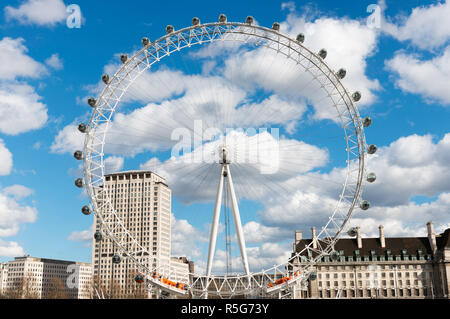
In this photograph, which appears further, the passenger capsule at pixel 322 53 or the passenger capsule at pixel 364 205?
the passenger capsule at pixel 322 53

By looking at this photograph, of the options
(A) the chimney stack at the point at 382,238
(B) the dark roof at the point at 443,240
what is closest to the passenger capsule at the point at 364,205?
(B) the dark roof at the point at 443,240

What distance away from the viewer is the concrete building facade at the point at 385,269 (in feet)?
365

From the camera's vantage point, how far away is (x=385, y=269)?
113500 mm

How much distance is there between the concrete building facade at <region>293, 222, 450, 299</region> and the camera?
111m

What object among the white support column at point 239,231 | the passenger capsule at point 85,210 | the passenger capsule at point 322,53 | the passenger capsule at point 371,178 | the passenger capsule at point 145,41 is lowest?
the white support column at point 239,231

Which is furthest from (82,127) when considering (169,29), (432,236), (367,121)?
(432,236)

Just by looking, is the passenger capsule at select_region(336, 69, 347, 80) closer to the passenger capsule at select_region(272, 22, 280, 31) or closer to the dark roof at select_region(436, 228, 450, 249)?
the passenger capsule at select_region(272, 22, 280, 31)

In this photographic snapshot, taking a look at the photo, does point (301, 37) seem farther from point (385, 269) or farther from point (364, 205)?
point (385, 269)

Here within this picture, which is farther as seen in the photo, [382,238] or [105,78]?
[382,238]

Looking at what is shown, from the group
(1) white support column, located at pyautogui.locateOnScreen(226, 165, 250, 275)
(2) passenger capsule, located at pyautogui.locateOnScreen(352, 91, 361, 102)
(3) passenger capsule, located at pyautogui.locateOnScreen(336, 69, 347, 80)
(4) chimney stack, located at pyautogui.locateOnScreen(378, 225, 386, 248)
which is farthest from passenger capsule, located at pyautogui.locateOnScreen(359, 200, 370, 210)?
(4) chimney stack, located at pyautogui.locateOnScreen(378, 225, 386, 248)

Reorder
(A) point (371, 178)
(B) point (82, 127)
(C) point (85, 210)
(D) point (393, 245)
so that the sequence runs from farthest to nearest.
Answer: (D) point (393, 245) → (B) point (82, 127) → (C) point (85, 210) → (A) point (371, 178)

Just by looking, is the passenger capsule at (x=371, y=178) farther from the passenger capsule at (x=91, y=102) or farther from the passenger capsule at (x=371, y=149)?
the passenger capsule at (x=91, y=102)

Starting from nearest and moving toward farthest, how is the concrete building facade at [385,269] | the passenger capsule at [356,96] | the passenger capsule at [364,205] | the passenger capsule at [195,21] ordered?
the passenger capsule at [364,205], the passenger capsule at [356,96], the passenger capsule at [195,21], the concrete building facade at [385,269]

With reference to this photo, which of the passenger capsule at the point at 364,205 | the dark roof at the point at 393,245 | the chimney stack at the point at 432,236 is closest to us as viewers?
the passenger capsule at the point at 364,205
